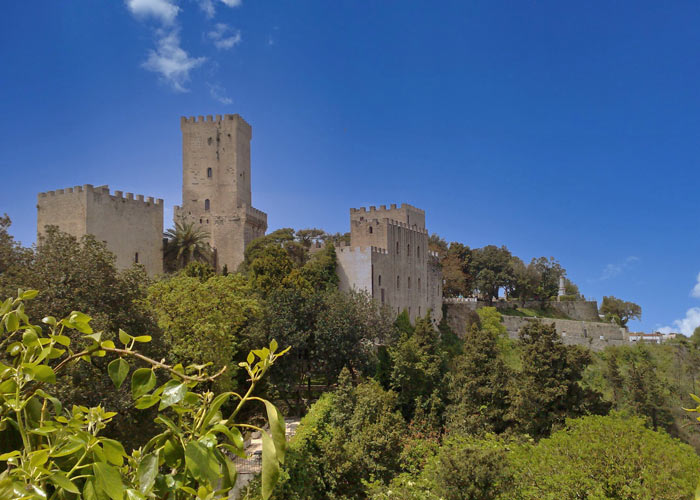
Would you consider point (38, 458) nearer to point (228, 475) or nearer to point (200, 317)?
point (228, 475)

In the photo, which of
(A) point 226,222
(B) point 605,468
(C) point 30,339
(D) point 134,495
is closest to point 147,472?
(D) point 134,495

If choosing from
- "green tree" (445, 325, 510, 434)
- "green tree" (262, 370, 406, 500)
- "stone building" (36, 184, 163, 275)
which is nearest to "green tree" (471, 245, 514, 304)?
"green tree" (445, 325, 510, 434)

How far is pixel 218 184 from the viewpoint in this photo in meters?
35.8

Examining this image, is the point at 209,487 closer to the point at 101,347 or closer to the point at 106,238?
the point at 101,347

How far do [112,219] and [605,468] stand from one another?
24.6m

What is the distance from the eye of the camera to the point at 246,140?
37.6m

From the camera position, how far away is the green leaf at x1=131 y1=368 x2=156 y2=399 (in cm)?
145

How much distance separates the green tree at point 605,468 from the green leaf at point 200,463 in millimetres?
11393

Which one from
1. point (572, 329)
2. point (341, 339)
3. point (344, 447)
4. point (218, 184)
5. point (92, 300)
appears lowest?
point (344, 447)

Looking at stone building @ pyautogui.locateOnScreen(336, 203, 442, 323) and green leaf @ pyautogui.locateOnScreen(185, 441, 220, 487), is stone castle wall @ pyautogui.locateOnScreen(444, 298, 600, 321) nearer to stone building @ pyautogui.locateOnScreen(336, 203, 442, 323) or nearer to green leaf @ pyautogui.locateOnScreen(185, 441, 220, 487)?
stone building @ pyautogui.locateOnScreen(336, 203, 442, 323)

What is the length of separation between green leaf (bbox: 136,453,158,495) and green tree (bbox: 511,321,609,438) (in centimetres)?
1838

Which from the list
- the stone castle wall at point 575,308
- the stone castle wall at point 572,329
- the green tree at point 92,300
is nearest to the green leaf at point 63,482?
the green tree at point 92,300

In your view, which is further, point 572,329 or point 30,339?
point 572,329

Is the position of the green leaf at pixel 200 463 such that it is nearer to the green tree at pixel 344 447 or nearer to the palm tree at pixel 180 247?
the green tree at pixel 344 447
